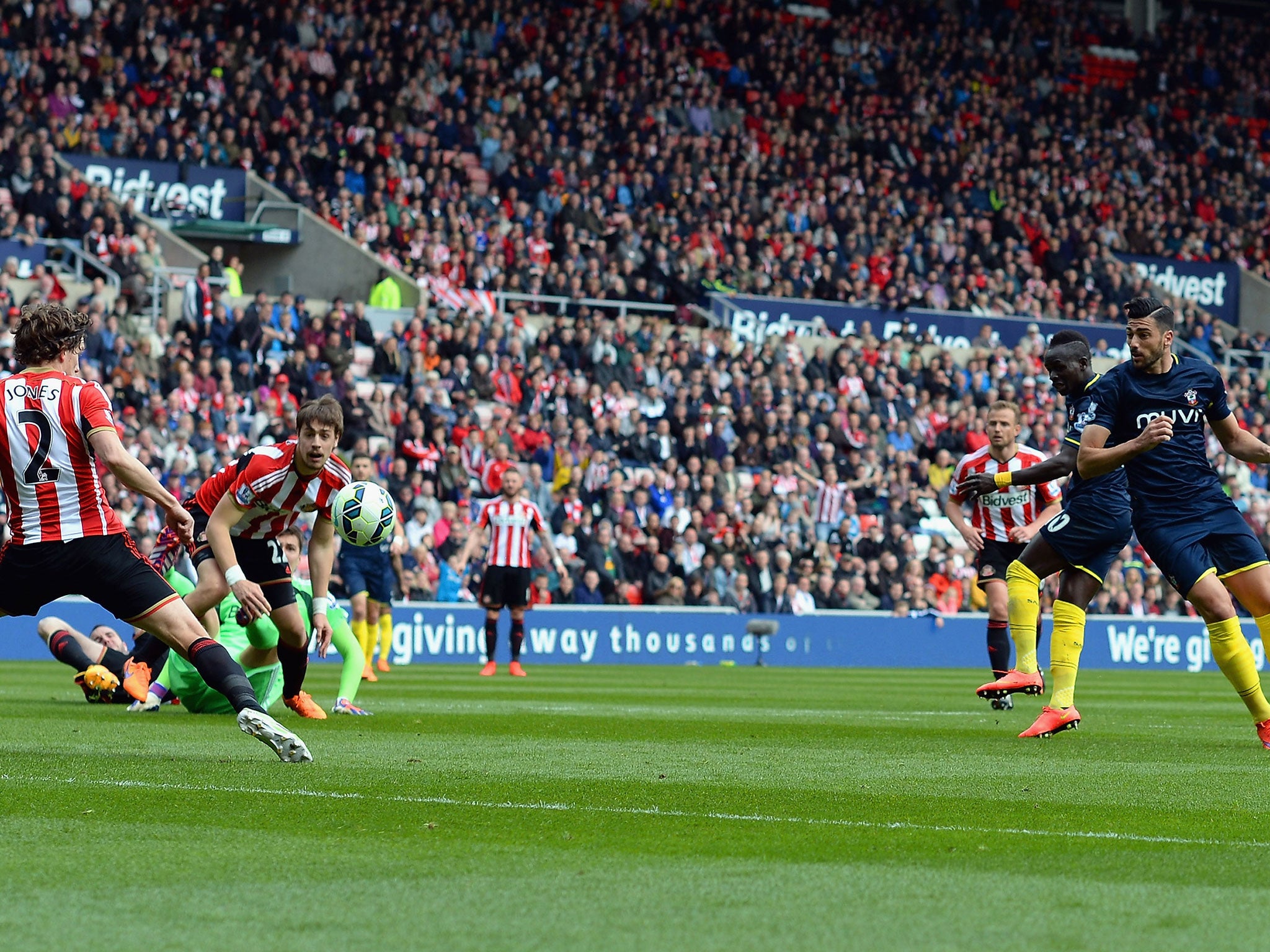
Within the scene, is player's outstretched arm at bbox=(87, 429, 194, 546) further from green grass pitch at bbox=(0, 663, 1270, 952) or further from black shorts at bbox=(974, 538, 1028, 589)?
black shorts at bbox=(974, 538, 1028, 589)

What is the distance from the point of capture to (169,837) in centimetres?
570

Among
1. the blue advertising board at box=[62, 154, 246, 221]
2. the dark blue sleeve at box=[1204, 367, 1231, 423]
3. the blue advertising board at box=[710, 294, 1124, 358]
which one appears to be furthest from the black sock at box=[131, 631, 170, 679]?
the blue advertising board at box=[710, 294, 1124, 358]

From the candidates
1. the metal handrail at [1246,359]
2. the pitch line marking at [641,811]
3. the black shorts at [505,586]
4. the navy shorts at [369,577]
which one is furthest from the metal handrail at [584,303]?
the pitch line marking at [641,811]

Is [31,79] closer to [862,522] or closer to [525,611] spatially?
[525,611]

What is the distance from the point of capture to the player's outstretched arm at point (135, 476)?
7516 mm

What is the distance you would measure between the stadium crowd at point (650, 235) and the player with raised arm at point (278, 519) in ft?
41.2

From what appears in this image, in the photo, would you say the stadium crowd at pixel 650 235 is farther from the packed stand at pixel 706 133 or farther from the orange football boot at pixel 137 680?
the orange football boot at pixel 137 680

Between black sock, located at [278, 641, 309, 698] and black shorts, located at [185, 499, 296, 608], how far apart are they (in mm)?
346

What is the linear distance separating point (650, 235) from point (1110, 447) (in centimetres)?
2593

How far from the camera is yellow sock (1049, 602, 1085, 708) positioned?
34.2ft

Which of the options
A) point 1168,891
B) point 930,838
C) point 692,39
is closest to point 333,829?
point 930,838

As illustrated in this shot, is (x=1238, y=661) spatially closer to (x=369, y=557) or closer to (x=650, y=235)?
(x=369, y=557)

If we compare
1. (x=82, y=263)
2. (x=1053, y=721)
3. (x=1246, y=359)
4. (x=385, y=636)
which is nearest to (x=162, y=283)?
(x=82, y=263)

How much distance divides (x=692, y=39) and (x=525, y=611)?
20.1m
